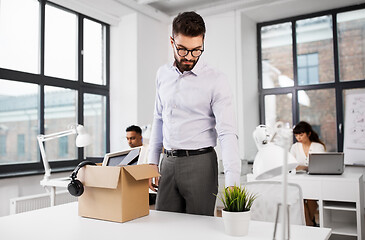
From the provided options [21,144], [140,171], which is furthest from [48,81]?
[140,171]

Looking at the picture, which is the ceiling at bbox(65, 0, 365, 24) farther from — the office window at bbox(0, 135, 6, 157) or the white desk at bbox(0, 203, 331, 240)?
the white desk at bbox(0, 203, 331, 240)

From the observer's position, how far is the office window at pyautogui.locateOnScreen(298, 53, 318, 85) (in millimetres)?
5059

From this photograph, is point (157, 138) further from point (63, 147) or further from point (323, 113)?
point (323, 113)

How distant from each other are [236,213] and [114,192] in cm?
51

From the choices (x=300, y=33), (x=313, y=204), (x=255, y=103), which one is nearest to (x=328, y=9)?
(x=300, y=33)

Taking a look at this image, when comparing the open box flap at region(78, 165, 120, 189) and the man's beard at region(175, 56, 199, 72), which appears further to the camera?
the man's beard at region(175, 56, 199, 72)

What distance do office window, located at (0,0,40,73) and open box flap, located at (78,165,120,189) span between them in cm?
278

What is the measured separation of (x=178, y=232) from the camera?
1244mm

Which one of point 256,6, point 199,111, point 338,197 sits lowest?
point 338,197

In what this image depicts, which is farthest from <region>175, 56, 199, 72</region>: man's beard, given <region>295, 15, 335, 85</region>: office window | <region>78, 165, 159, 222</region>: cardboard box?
<region>295, 15, 335, 85</region>: office window

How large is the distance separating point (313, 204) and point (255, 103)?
2.04 metres

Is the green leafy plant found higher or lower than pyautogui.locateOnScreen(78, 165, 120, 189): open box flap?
lower

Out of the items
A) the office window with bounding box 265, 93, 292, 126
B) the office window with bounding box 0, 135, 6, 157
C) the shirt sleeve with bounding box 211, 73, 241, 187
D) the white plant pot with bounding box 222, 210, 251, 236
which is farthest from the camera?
the office window with bounding box 265, 93, 292, 126

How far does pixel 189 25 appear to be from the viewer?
1520 millimetres
